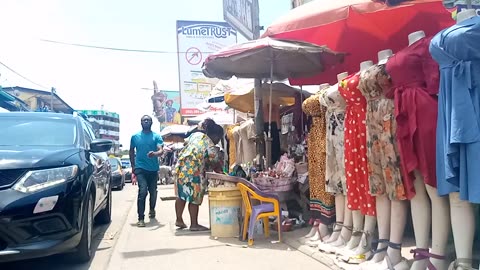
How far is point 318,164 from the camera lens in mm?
5059

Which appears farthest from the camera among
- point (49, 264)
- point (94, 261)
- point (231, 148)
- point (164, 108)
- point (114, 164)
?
point (164, 108)

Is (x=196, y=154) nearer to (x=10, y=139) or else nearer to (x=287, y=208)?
(x=287, y=208)

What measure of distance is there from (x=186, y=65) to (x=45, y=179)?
700 inches

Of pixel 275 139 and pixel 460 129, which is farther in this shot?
pixel 275 139

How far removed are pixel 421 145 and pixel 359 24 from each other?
9.31 ft

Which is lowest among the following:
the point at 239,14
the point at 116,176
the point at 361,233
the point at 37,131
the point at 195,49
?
→ the point at 116,176

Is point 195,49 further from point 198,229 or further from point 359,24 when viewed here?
point 359,24

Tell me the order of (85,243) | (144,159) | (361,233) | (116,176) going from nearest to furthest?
1. (361,233)
2. (85,243)
3. (144,159)
4. (116,176)

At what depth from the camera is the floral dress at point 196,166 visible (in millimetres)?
6109

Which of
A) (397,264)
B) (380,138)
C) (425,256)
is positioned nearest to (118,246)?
(397,264)

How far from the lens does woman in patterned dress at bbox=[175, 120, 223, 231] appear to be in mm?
6113

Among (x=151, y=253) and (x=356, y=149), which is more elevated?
(x=356, y=149)

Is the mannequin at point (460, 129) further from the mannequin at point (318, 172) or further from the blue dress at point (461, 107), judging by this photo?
the mannequin at point (318, 172)

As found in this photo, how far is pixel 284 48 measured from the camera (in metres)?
5.16
